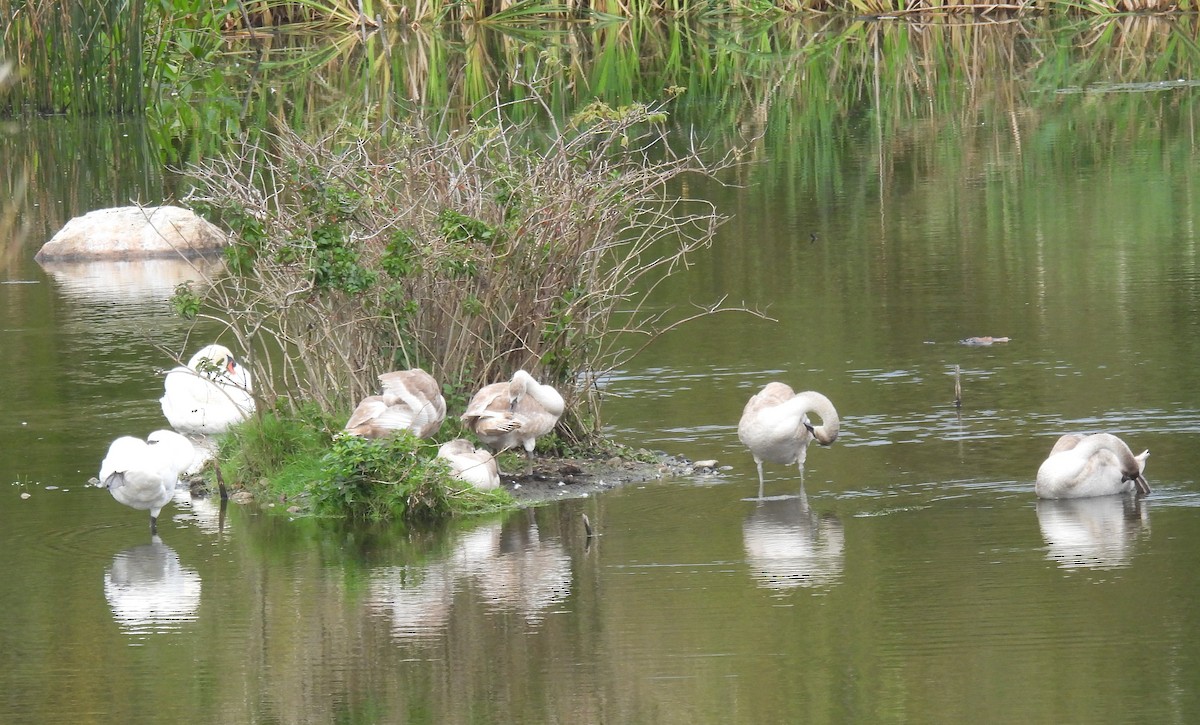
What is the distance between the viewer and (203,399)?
36.9ft

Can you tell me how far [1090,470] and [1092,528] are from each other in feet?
1.46

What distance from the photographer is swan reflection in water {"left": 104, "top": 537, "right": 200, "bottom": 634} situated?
7984 millimetres

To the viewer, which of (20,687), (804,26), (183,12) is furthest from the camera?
(804,26)

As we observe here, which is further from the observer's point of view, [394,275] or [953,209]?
[953,209]

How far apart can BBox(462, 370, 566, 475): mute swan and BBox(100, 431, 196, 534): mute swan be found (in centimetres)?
143

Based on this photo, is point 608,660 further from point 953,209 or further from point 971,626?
point 953,209

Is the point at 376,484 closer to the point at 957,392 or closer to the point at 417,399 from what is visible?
the point at 417,399

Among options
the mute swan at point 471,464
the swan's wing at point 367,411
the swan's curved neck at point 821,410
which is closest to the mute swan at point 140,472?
the swan's wing at point 367,411

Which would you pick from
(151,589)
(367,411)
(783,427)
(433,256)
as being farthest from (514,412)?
(151,589)

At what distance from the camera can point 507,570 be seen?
8.46 meters

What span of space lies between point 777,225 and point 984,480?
9.20 metres

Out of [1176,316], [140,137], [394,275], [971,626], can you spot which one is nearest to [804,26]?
[140,137]

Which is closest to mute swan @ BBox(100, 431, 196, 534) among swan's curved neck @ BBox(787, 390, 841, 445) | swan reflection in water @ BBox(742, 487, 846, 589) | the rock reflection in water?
swan reflection in water @ BBox(742, 487, 846, 589)

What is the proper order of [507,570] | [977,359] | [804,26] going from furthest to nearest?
[804,26]
[977,359]
[507,570]
